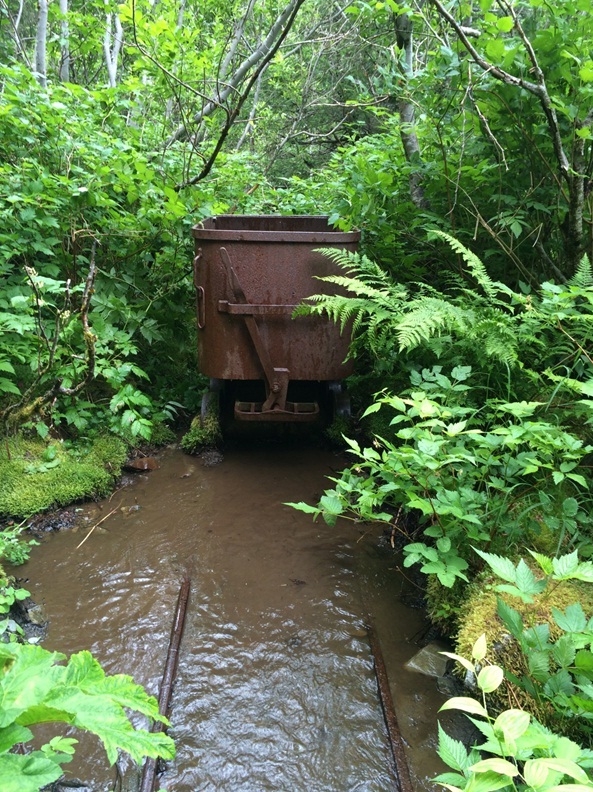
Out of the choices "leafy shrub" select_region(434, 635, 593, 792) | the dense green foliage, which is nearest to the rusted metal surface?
the dense green foliage

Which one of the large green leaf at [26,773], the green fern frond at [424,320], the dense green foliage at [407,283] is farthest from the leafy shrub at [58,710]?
the green fern frond at [424,320]

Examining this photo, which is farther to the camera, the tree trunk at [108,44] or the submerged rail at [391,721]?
the tree trunk at [108,44]

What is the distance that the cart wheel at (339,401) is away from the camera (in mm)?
4168

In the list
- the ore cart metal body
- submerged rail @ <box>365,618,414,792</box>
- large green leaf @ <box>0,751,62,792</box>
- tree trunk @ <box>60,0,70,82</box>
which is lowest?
submerged rail @ <box>365,618,414,792</box>

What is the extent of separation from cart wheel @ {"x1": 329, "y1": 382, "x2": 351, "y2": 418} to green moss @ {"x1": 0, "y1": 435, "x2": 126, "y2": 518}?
69.0 inches

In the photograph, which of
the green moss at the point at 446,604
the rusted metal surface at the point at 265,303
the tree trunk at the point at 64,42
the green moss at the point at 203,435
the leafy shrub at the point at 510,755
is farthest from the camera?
the tree trunk at the point at 64,42

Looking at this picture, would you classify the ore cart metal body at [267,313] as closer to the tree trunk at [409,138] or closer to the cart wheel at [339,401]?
the cart wheel at [339,401]

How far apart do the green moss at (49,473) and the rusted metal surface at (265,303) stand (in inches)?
41.0

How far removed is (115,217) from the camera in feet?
13.4

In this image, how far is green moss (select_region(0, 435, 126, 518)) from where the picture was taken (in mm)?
3297

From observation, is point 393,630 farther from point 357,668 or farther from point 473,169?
point 473,169

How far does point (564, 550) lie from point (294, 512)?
1.67m

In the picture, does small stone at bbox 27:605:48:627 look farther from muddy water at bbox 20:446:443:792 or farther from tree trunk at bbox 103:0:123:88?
tree trunk at bbox 103:0:123:88

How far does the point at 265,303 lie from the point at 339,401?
1069 millimetres
